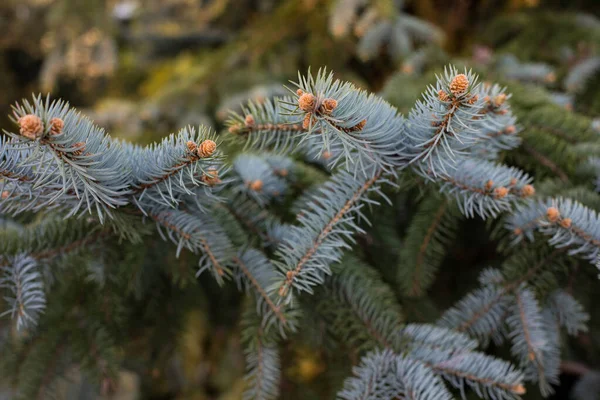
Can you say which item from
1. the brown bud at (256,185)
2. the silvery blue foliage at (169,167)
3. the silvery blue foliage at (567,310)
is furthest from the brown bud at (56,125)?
the silvery blue foliage at (567,310)

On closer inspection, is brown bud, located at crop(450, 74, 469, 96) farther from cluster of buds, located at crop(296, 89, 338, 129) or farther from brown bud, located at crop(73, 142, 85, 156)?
brown bud, located at crop(73, 142, 85, 156)

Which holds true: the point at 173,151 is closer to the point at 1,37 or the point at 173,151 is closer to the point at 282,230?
the point at 282,230

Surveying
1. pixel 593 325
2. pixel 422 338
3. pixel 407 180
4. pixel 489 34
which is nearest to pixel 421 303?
pixel 422 338

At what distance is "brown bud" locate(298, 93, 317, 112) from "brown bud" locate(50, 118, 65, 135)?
0.22m

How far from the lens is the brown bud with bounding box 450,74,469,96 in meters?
0.44

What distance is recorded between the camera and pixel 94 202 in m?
0.54

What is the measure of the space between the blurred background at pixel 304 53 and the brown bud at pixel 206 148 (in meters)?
0.47

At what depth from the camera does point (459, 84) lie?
45 centimetres

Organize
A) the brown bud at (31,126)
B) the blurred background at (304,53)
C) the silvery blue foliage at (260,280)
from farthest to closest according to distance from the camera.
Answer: the blurred background at (304,53)
the silvery blue foliage at (260,280)
the brown bud at (31,126)

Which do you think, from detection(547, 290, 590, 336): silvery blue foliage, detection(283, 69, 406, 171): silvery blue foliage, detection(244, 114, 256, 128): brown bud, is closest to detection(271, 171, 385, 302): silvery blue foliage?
detection(283, 69, 406, 171): silvery blue foliage

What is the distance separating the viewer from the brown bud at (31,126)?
15.7 inches

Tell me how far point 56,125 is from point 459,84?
0.37 metres

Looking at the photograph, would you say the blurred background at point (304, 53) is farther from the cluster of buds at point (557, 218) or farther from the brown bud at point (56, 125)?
the brown bud at point (56, 125)

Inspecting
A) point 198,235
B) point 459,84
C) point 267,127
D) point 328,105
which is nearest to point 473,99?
point 459,84
